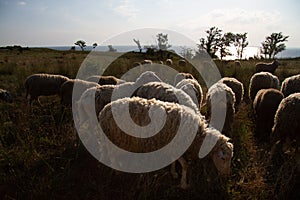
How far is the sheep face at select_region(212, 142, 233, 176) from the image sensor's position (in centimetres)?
407

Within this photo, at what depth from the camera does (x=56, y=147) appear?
16.3 feet

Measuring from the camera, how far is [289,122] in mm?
4785

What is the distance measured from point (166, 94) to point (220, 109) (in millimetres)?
1447

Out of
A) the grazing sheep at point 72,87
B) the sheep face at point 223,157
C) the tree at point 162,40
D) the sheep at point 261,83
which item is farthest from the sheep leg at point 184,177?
the tree at point 162,40

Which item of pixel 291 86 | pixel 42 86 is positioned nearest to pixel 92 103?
pixel 42 86

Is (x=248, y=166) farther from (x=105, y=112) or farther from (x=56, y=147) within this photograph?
(x=56, y=147)

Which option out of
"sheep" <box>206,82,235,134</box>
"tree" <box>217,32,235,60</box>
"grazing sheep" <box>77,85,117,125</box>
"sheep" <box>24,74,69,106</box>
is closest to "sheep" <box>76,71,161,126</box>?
"grazing sheep" <box>77,85,117,125</box>

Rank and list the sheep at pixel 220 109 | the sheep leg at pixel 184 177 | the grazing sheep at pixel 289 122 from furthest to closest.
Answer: the sheep at pixel 220 109 → the grazing sheep at pixel 289 122 → the sheep leg at pixel 184 177

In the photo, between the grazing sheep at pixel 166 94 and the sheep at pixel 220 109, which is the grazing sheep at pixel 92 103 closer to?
the grazing sheep at pixel 166 94

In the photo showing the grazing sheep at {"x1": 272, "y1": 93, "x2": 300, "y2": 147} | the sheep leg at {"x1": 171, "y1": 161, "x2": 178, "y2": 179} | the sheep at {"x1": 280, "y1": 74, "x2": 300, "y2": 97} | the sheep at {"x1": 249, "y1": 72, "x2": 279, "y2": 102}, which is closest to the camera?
the sheep leg at {"x1": 171, "y1": 161, "x2": 178, "y2": 179}

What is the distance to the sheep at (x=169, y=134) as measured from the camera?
4113 millimetres

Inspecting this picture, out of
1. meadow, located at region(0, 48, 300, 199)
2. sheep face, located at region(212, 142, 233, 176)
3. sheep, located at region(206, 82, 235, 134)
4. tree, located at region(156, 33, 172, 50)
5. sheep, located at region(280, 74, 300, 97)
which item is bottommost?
meadow, located at region(0, 48, 300, 199)

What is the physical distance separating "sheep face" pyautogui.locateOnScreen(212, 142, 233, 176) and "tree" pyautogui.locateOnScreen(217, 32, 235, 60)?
119 feet

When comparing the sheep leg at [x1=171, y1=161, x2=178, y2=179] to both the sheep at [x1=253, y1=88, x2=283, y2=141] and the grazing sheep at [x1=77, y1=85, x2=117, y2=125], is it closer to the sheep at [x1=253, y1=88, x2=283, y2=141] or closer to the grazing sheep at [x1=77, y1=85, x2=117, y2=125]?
the grazing sheep at [x1=77, y1=85, x2=117, y2=125]
